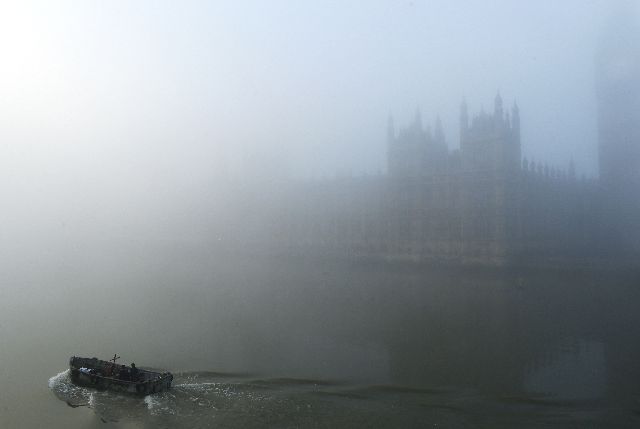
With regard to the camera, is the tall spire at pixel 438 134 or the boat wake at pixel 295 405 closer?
the boat wake at pixel 295 405

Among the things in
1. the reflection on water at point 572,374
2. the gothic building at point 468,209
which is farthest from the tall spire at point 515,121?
the reflection on water at point 572,374

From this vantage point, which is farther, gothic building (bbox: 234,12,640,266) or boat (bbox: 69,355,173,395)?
gothic building (bbox: 234,12,640,266)

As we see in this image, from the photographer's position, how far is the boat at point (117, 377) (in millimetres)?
→ 15547

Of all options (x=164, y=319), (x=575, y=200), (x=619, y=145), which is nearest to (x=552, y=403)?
(x=164, y=319)

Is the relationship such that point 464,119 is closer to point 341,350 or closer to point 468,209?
point 468,209

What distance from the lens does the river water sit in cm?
1467

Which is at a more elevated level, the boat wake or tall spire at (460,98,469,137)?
tall spire at (460,98,469,137)

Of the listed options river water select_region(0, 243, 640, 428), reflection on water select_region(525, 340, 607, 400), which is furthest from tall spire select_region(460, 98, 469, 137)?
reflection on water select_region(525, 340, 607, 400)

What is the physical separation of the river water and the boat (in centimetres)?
32

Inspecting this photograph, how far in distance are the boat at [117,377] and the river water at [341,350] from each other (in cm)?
32

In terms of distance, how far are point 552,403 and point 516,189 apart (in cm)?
3489

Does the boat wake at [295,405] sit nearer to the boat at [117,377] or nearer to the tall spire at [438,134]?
the boat at [117,377]

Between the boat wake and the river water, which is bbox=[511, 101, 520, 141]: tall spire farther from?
the boat wake

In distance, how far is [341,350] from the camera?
68.4ft
